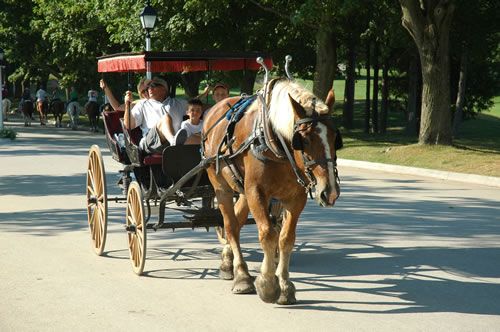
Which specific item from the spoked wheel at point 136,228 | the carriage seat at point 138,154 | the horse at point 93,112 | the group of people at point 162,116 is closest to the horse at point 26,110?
the horse at point 93,112

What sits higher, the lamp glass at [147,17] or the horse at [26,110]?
the lamp glass at [147,17]

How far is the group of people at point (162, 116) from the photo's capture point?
9844mm

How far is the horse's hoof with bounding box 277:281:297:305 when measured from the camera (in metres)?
7.58

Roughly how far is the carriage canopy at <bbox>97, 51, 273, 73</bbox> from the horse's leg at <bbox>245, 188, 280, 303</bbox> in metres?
2.68

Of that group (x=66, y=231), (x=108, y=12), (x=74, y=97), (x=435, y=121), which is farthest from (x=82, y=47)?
(x=66, y=231)

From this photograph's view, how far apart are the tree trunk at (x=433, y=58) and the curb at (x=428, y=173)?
2.36 metres

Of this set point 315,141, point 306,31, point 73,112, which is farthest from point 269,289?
point 73,112

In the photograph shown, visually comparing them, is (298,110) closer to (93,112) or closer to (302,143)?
(302,143)

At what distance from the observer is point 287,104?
752 cm

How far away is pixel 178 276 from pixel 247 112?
185cm

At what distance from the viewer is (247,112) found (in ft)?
27.3

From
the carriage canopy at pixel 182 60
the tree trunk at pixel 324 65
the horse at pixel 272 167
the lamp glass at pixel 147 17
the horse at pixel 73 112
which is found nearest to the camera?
the horse at pixel 272 167

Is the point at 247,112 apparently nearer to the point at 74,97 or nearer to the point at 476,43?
the point at 476,43

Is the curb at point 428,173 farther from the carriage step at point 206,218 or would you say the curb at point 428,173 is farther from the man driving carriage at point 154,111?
the carriage step at point 206,218
